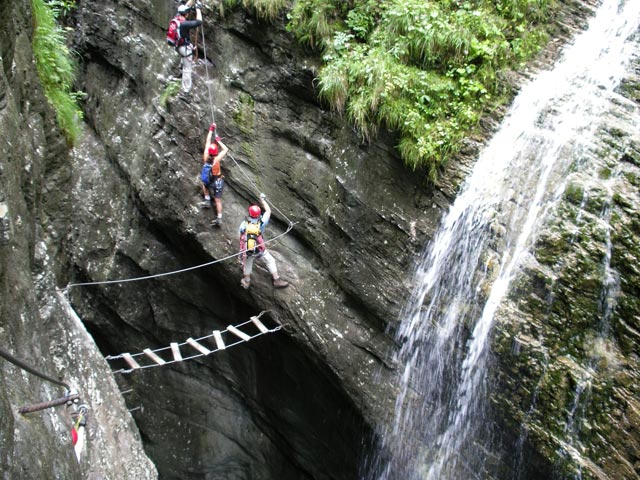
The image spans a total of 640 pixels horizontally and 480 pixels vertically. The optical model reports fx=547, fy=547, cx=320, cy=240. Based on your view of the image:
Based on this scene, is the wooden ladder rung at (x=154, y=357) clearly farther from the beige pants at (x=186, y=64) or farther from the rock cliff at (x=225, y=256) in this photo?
the beige pants at (x=186, y=64)

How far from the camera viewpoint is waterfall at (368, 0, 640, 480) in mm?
7410

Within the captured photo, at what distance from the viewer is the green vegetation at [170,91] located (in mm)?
10328

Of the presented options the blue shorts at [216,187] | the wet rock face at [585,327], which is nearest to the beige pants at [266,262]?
the blue shorts at [216,187]

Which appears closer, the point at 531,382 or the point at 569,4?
the point at 531,382

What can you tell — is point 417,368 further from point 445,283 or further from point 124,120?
point 124,120

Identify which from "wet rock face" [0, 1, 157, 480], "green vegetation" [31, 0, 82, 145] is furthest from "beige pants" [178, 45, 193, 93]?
"wet rock face" [0, 1, 157, 480]

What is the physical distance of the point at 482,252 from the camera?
301 inches

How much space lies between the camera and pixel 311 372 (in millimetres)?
9914

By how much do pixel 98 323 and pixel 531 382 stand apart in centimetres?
903

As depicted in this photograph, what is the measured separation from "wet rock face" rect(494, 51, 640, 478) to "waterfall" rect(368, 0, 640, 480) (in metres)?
0.28

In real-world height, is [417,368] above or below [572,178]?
below

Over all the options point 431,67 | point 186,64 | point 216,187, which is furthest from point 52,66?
point 431,67

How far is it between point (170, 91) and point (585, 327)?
8.10 metres

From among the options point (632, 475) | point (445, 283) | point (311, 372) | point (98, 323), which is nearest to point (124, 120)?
point (98, 323)
